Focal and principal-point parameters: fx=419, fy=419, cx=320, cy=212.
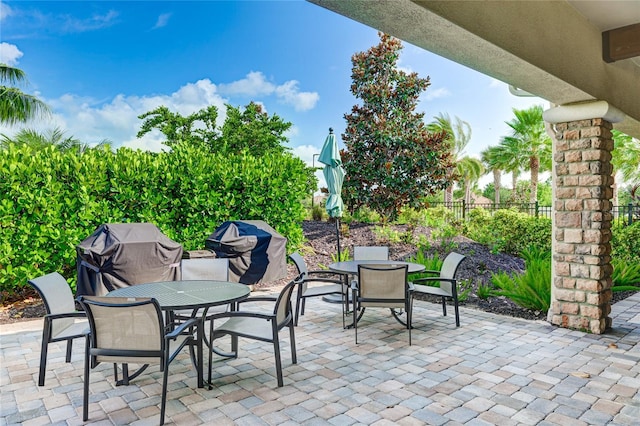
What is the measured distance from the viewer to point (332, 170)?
7.23 metres

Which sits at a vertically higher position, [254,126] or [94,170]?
[254,126]

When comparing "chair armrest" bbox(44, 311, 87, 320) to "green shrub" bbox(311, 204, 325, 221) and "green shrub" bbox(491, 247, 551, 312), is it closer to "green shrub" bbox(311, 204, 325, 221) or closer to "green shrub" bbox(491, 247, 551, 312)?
"green shrub" bbox(491, 247, 551, 312)

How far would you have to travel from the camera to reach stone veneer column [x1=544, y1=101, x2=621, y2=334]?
4676 millimetres

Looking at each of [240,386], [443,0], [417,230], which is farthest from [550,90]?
[417,230]

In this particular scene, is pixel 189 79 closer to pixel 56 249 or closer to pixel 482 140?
pixel 482 140

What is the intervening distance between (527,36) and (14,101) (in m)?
20.8

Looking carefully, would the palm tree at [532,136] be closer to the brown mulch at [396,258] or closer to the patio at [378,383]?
the brown mulch at [396,258]

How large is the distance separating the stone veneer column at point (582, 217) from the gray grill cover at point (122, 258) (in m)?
5.10

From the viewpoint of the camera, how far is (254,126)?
19.6m

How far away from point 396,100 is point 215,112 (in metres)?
10.8

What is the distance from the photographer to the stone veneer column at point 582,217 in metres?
4.68

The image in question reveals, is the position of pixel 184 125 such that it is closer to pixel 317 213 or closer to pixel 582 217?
pixel 317 213

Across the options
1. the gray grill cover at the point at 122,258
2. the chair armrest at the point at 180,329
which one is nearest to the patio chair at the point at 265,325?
the chair armrest at the point at 180,329

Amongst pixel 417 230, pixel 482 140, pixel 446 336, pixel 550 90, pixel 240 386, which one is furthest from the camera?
pixel 482 140
